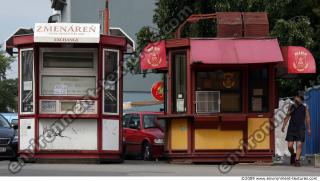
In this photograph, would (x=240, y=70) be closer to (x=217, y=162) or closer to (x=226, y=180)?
(x=217, y=162)

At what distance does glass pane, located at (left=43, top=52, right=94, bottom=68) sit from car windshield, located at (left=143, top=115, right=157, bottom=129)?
16.1 ft

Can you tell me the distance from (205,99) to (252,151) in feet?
5.86

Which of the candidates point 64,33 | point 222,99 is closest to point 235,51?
point 222,99

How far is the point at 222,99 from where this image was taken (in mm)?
18594

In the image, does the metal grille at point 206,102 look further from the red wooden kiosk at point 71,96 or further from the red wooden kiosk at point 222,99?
the red wooden kiosk at point 71,96

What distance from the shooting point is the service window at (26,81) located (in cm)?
1873

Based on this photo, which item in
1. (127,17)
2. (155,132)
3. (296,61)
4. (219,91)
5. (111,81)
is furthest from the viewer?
(127,17)

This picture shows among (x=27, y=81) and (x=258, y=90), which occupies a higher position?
(x=27, y=81)

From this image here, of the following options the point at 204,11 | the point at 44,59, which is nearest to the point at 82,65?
the point at 44,59

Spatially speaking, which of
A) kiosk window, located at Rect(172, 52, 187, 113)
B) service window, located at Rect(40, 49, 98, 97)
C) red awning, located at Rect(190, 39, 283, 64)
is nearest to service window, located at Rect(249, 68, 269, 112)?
red awning, located at Rect(190, 39, 283, 64)

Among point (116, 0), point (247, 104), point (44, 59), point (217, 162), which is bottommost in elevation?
point (217, 162)

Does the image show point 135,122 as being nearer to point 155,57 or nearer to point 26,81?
point 155,57

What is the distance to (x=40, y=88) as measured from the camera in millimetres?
18797

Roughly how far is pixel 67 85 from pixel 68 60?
0.66m
